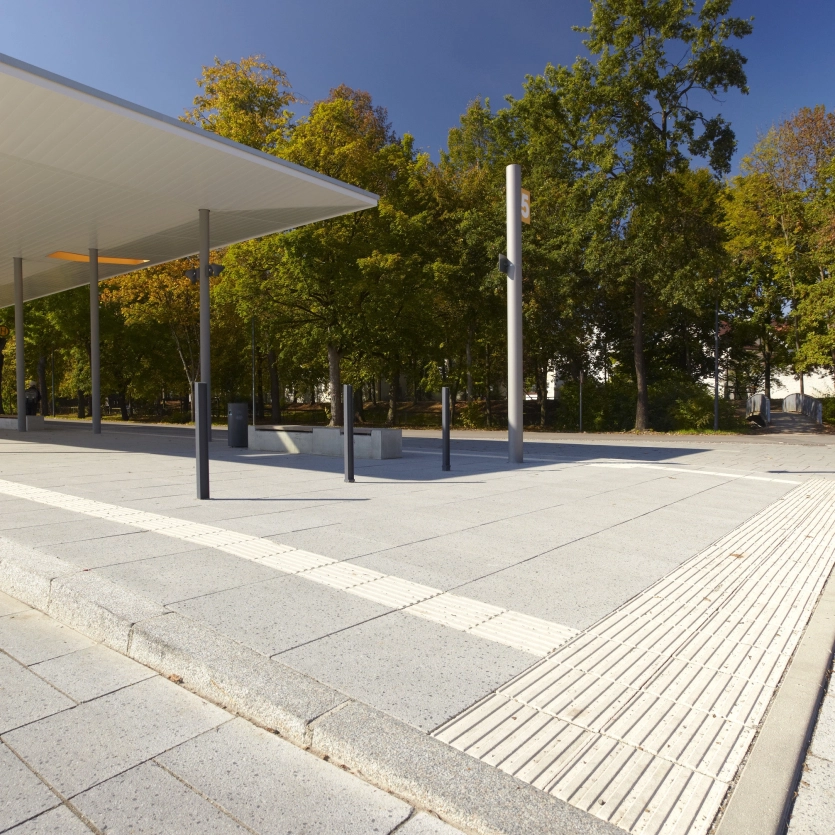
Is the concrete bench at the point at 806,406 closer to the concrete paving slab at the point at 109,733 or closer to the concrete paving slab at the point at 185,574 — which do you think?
the concrete paving slab at the point at 185,574

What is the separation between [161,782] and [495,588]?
2.39m

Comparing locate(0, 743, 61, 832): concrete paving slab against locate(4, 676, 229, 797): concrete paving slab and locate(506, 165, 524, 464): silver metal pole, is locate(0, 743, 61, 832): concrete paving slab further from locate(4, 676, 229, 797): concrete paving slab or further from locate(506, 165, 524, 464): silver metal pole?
locate(506, 165, 524, 464): silver metal pole

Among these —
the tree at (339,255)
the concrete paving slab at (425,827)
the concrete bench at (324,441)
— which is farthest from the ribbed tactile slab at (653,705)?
the tree at (339,255)

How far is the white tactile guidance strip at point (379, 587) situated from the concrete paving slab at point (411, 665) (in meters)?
0.16

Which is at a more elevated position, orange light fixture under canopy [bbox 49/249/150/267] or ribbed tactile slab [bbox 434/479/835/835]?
orange light fixture under canopy [bbox 49/249/150/267]

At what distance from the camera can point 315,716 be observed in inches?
102

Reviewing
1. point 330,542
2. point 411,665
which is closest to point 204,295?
point 330,542

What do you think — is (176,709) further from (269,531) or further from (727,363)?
(727,363)

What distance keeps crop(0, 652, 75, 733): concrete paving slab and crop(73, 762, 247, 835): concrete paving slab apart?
0.70 m

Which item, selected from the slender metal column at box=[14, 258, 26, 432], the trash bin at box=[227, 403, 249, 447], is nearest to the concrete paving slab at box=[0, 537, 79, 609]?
the trash bin at box=[227, 403, 249, 447]

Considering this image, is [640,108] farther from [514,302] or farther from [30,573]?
[30,573]

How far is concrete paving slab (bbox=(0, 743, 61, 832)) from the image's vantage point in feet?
7.16

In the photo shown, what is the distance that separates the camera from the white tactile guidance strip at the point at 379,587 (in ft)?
11.5

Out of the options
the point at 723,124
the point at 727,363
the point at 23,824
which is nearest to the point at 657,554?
the point at 23,824
